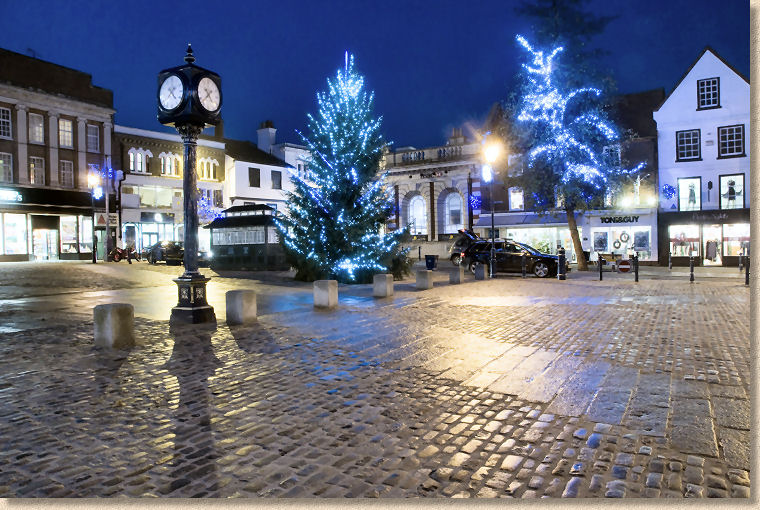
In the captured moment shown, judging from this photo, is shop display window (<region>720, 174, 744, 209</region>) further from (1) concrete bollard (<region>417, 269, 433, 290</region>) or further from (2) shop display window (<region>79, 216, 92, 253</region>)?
(2) shop display window (<region>79, 216, 92, 253</region>)

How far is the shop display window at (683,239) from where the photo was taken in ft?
114

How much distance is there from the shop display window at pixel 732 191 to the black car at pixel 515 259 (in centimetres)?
1566

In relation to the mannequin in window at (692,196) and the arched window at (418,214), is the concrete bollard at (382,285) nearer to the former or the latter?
the mannequin in window at (692,196)

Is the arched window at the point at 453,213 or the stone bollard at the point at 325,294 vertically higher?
the arched window at the point at 453,213

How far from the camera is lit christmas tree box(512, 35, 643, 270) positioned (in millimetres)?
29656

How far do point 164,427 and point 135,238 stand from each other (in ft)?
150

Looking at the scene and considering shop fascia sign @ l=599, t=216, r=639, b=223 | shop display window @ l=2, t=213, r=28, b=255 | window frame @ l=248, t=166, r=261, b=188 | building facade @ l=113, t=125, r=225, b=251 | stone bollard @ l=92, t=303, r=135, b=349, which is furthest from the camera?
window frame @ l=248, t=166, r=261, b=188

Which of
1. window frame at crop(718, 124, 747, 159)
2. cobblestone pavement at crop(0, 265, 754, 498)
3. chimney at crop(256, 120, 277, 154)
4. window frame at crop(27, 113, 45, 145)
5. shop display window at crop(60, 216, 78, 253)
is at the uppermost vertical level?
chimney at crop(256, 120, 277, 154)

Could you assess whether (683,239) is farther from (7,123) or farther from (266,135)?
(7,123)

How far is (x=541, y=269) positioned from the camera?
24.2 meters

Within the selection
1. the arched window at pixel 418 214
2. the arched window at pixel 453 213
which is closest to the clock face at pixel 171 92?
the arched window at pixel 453 213

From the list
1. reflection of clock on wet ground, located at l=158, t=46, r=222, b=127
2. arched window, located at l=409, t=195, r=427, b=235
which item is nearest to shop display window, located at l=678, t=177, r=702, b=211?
arched window, located at l=409, t=195, r=427, b=235

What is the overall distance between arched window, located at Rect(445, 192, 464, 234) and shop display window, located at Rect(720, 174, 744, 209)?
21.0 metres

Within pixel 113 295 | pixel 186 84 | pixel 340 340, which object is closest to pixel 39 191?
pixel 113 295
